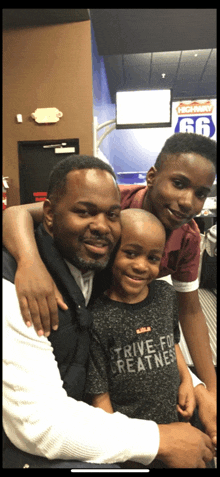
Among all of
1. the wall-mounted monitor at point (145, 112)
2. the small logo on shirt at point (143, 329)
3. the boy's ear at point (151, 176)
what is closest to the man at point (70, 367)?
the small logo on shirt at point (143, 329)

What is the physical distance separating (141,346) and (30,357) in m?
0.25

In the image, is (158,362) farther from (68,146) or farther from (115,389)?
(68,146)

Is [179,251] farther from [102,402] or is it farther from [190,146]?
[102,402]

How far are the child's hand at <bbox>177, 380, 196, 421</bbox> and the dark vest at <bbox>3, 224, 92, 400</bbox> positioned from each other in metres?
0.24

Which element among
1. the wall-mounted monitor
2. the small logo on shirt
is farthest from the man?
the wall-mounted monitor

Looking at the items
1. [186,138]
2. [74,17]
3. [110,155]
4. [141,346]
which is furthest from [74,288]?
[110,155]

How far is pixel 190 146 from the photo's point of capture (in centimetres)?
68

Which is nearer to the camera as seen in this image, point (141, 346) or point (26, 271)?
point (26, 271)

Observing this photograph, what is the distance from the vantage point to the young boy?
59 centimetres

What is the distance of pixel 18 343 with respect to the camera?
1.44ft

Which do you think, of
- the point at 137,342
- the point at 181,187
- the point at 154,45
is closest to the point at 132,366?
the point at 137,342

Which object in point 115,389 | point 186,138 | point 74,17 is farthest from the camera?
point 74,17

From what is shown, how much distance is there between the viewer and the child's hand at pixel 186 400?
2.04 feet

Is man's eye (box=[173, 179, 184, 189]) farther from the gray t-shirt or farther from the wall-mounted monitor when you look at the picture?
the wall-mounted monitor
